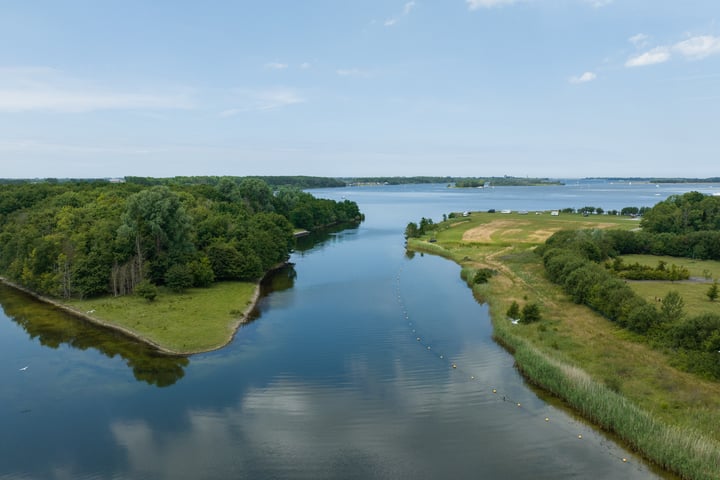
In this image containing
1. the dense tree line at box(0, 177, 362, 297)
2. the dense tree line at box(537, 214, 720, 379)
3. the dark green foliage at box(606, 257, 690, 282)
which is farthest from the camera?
the dark green foliage at box(606, 257, 690, 282)

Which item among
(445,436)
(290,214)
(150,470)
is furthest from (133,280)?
(290,214)

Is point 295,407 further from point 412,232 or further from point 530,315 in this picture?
point 412,232

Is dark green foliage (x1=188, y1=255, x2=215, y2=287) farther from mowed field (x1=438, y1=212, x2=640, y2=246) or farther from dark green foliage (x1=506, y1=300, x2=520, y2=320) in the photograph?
mowed field (x1=438, y1=212, x2=640, y2=246)

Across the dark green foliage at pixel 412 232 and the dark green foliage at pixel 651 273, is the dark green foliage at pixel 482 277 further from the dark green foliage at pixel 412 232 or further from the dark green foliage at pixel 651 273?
the dark green foliage at pixel 412 232

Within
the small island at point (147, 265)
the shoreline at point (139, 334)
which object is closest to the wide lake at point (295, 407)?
the shoreline at point (139, 334)

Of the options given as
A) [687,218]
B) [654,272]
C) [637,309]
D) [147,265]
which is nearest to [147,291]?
[147,265]

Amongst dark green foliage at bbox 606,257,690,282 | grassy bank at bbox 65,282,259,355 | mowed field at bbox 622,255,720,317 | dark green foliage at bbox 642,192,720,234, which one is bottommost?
grassy bank at bbox 65,282,259,355

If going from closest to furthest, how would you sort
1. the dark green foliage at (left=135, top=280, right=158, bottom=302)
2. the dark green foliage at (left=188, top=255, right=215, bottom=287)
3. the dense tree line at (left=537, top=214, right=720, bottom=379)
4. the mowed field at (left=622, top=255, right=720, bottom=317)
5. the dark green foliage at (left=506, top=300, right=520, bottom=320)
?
1. the dense tree line at (left=537, top=214, right=720, bottom=379)
2. the dark green foliage at (left=506, top=300, right=520, bottom=320)
3. the mowed field at (left=622, top=255, right=720, bottom=317)
4. the dark green foliage at (left=135, top=280, right=158, bottom=302)
5. the dark green foliage at (left=188, top=255, right=215, bottom=287)

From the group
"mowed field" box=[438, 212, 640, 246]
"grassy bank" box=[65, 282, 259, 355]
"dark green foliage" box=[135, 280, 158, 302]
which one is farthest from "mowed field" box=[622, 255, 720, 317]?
"dark green foliage" box=[135, 280, 158, 302]

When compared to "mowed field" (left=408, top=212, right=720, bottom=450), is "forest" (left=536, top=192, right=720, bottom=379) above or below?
above
